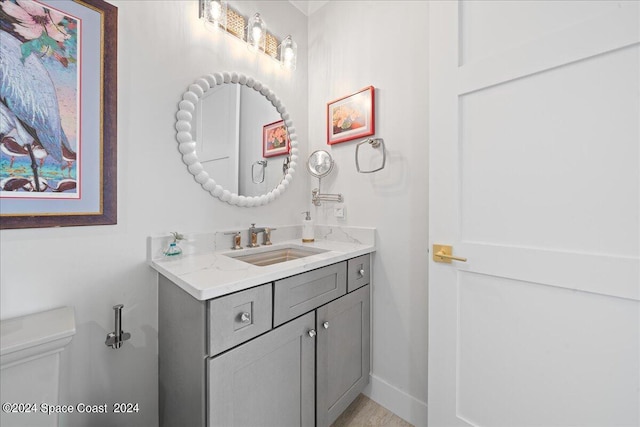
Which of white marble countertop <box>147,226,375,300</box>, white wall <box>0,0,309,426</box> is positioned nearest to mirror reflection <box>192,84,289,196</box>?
white wall <box>0,0,309,426</box>

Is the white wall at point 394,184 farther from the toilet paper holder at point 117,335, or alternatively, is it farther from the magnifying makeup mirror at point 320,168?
the toilet paper holder at point 117,335

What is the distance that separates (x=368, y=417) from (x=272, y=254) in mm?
1093

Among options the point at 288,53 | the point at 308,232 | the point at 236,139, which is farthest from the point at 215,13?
the point at 308,232

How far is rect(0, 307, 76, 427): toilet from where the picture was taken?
0.71 m

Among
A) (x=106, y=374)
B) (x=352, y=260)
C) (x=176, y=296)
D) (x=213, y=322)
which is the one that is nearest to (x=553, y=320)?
(x=352, y=260)

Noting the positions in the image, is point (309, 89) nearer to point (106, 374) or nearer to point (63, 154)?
point (63, 154)

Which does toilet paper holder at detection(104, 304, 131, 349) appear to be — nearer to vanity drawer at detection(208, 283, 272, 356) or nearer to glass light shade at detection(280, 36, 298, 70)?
vanity drawer at detection(208, 283, 272, 356)

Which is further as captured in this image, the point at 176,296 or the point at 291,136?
the point at 291,136

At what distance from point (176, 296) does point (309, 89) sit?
1658 millimetres

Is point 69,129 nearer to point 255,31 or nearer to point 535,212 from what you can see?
point 255,31

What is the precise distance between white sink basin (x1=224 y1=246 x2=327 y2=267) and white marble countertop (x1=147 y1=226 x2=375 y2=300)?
2 cm

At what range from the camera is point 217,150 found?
4.61ft

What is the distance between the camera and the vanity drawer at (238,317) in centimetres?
82

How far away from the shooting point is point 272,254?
155 centimetres
